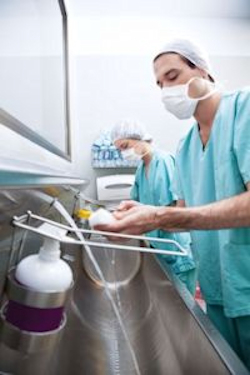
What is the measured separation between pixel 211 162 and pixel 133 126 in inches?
38.1

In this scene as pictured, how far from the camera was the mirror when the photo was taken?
1044mm

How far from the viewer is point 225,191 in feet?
2.74

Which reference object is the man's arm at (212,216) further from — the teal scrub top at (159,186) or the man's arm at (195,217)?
the teal scrub top at (159,186)

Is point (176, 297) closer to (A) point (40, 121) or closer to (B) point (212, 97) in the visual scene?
(B) point (212, 97)

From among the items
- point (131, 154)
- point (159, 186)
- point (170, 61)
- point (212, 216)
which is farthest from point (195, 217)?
point (131, 154)

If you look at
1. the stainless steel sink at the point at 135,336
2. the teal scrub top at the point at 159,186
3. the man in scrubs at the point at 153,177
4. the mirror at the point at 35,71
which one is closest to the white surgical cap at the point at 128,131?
the man in scrubs at the point at 153,177

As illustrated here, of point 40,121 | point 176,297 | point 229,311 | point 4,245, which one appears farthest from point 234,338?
point 40,121

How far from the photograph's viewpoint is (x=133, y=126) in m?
1.82

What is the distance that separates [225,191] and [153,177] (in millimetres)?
783

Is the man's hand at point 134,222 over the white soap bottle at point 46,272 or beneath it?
over

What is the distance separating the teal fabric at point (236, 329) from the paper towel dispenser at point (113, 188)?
4.29ft

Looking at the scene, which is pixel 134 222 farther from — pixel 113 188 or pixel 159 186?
pixel 113 188

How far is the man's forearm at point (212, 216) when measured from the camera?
26.1 inches

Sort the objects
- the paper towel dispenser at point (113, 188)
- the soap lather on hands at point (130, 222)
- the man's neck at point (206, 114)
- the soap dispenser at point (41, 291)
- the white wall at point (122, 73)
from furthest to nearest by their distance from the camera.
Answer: the white wall at point (122, 73) < the paper towel dispenser at point (113, 188) < the man's neck at point (206, 114) < the soap lather on hands at point (130, 222) < the soap dispenser at point (41, 291)
